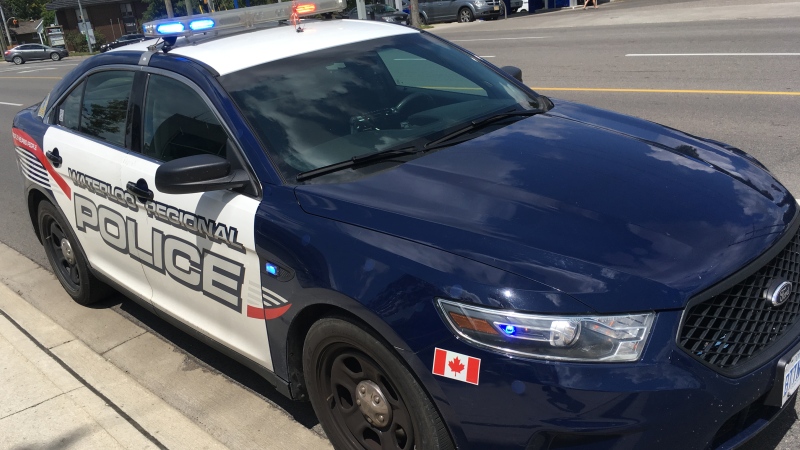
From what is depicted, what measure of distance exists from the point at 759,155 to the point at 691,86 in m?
4.06

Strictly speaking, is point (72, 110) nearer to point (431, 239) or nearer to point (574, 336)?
point (431, 239)

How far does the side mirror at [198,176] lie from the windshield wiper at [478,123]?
875mm

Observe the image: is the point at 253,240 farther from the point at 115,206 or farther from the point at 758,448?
the point at 758,448

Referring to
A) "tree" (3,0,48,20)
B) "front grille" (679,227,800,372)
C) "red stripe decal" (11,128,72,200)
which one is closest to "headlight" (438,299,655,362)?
"front grille" (679,227,800,372)

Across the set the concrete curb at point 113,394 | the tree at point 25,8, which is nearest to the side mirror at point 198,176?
the concrete curb at point 113,394

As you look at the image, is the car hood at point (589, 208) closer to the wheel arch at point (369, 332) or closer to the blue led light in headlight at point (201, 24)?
the wheel arch at point (369, 332)

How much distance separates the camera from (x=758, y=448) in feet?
10.1

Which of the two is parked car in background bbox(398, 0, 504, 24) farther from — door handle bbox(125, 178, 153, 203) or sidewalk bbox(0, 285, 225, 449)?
door handle bbox(125, 178, 153, 203)

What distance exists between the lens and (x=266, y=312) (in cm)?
330

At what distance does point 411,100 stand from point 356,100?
0.32m

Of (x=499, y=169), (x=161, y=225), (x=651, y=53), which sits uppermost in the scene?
(x=499, y=169)

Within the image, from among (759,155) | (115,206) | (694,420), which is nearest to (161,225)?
(115,206)

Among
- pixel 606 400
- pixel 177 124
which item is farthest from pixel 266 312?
pixel 606 400

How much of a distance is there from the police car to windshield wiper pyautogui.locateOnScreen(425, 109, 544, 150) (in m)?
0.02
